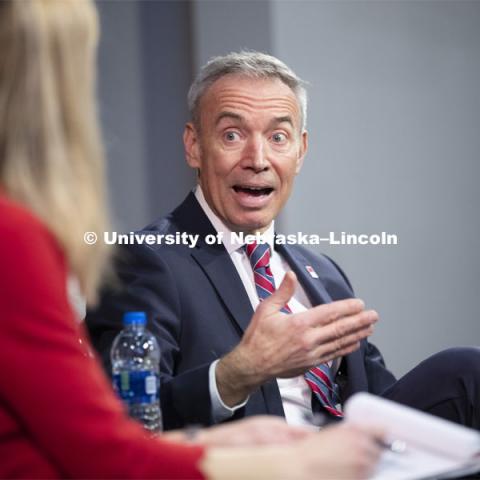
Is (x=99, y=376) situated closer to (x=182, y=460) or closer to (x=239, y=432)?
(x=182, y=460)

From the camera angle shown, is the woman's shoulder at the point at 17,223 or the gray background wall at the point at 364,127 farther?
the gray background wall at the point at 364,127

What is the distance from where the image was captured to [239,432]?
3.89 ft

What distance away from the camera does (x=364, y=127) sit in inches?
149

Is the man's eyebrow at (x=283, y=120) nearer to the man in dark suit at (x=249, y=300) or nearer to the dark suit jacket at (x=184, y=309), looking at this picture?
the man in dark suit at (x=249, y=300)

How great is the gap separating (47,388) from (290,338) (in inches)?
39.4

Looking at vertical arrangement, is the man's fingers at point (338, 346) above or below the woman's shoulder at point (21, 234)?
below

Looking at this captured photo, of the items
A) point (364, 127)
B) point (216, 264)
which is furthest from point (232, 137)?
point (364, 127)

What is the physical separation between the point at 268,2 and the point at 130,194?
0.91m

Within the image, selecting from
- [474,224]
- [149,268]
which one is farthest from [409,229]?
[149,268]

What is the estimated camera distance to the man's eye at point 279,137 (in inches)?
102

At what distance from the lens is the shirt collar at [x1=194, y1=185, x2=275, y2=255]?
2465mm

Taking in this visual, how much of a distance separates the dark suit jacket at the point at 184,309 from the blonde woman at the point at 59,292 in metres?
0.98

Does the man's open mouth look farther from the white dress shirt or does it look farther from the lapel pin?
the lapel pin

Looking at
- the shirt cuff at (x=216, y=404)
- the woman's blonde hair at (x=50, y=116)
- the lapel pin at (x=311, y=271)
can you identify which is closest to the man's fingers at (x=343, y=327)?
the shirt cuff at (x=216, y=404)
